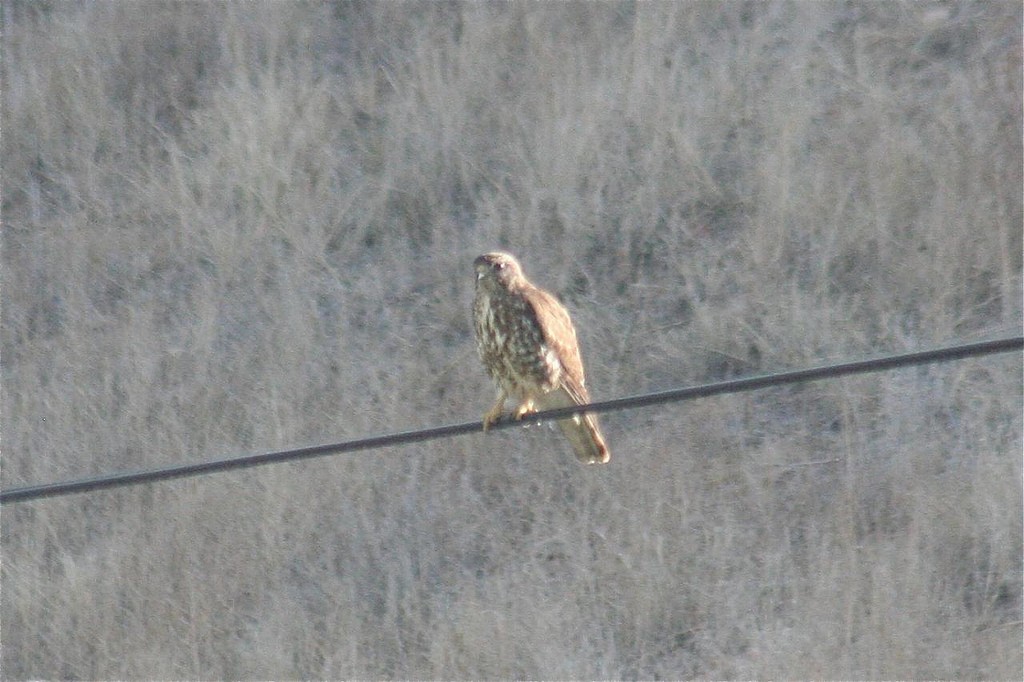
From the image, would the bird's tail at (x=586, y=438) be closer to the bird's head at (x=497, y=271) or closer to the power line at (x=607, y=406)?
the bird's head at (x=497, y=271)

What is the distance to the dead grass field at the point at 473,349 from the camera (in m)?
8.20

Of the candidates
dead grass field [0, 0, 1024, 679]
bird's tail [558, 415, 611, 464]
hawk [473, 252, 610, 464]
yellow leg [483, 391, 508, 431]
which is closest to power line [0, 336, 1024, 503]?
yellow leg [483, 391, 508, 431]

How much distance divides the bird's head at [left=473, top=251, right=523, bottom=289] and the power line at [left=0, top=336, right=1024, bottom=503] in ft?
4.89

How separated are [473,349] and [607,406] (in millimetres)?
5264

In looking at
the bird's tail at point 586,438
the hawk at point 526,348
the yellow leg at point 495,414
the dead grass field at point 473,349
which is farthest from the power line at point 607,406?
the dead grass field at point 473,349

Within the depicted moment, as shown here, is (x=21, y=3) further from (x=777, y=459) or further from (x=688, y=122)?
(x=777, y=459)

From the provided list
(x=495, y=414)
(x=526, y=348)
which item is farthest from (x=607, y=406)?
(x=526, y=348)

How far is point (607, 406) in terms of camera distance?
4094 millimetres

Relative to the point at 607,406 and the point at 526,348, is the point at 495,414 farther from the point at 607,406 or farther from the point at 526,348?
the point at 607,406

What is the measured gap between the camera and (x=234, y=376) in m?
9.63

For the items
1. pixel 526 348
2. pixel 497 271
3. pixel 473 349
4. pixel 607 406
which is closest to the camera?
pixel 607 406

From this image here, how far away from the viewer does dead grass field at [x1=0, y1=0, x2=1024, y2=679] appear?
8.20 m

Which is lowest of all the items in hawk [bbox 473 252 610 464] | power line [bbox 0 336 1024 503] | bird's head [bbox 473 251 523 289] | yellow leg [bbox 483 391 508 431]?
power line [bbox 0 336 1024 503]

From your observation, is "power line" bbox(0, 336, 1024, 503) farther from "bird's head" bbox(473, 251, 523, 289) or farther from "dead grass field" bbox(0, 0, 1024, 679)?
"dead grass field" bbox(0, 0, 1024, 679)
